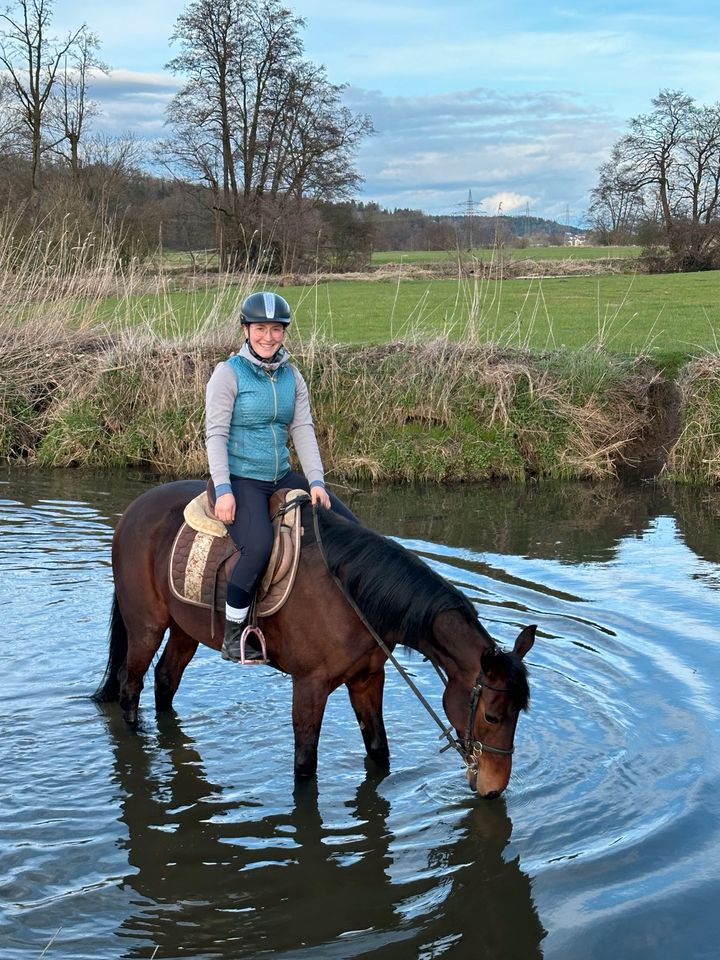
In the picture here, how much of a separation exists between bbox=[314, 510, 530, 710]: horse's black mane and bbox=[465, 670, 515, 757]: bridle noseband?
0.48ft

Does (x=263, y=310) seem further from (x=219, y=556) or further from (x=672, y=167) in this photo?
(x=672, y=167)

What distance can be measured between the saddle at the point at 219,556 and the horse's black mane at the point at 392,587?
0.79 ft

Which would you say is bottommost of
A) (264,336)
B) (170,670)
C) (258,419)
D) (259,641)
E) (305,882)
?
(305,882)

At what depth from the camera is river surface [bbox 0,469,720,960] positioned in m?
3.88

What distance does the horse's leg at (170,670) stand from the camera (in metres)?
5.88

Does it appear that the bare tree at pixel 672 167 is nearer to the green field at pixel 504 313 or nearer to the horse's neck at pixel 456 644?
the green field at pixel 504 313

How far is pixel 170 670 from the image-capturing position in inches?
233

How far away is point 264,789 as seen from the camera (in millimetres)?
5051

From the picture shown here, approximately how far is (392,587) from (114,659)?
2292 mm

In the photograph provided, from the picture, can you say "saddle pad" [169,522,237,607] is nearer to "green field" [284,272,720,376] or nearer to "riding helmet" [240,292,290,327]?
"riding helmet" [240,292,290,327]

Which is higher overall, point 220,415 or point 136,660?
point 220,415

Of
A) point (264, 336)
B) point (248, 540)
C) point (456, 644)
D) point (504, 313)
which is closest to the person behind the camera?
point (456, 644)

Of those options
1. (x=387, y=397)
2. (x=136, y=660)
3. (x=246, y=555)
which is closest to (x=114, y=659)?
(x=136, y=660)

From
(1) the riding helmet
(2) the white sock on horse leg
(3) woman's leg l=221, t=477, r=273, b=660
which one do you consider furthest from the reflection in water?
(1) the riding helmet
